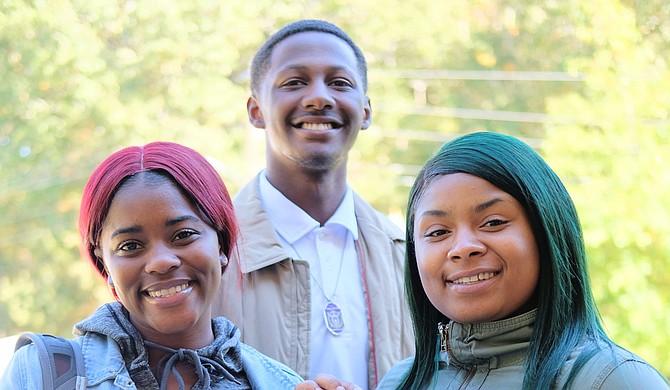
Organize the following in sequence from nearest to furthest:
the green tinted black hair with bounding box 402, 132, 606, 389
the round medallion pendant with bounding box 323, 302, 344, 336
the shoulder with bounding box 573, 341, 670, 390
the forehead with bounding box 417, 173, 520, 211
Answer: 1. the shoulder with bounding box 573, 341, 670, 390
2. the green tinted black hair with bounding box 402, 132, 606, 389
3. the forehead with bounding box 417, 173, 520, 211
4. the round medallion pendant with bounding box 323, 302, 344, 336

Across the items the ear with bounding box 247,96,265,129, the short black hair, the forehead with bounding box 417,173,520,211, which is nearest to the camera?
the forehead with bounding box 417,173,520,211

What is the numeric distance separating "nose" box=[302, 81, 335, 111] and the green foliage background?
4380mm

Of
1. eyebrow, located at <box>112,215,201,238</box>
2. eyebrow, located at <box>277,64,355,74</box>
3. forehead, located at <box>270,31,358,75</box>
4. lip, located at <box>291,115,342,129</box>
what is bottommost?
eyebrow, located at <box>112,215,201,238</box>

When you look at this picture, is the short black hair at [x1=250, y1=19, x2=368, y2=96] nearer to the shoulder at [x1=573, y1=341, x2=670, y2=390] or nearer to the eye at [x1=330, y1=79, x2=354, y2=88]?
the eye at [x1=330, y1=79, x2=354, y2=88]

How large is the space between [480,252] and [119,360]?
0.95 metres

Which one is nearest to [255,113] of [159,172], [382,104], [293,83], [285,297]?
[293,83]

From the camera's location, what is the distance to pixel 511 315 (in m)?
2.12

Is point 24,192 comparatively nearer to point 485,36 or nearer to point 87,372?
point 485,36

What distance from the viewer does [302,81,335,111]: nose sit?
335 centimetres

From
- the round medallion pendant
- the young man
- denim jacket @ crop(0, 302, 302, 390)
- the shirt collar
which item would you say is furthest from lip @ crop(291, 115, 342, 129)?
denim jacket @ crop(0, 302, 302, 390)

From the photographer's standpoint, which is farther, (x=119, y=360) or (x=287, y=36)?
(x=287, y=36)

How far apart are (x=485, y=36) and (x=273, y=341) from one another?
36.0 ft

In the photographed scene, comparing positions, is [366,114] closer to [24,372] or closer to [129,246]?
[129,246]

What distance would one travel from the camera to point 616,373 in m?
1.85
